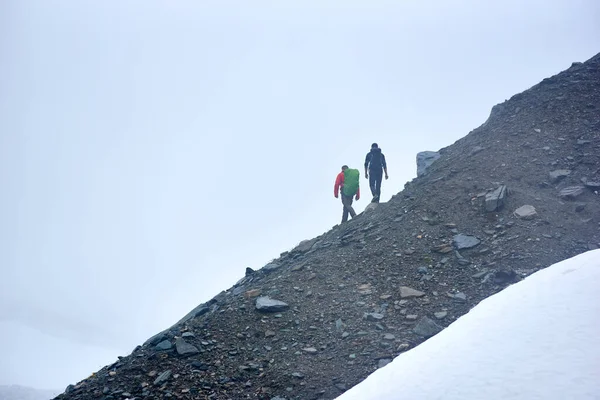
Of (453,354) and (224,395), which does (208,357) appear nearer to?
(224,395)

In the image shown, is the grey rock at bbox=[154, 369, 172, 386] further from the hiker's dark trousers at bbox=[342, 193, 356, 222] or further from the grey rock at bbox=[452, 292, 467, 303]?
the hiker's dark trousers at bbox=[342, 193, 356, 222]

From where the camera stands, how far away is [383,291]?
Answer: 964cm

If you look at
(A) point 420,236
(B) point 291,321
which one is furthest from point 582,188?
(B) point 291,321

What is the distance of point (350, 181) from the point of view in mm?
16812

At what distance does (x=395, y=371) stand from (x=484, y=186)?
8958 millimetres

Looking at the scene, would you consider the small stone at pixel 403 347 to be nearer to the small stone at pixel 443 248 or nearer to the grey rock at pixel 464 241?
the small stone at pixel 443 248

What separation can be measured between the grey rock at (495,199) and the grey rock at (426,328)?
5023 millimetres

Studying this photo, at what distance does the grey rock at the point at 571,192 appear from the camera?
440 inches

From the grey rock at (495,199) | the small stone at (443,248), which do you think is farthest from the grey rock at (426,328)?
the grey rock at (495,199)

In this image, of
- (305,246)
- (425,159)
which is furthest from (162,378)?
(425,159)

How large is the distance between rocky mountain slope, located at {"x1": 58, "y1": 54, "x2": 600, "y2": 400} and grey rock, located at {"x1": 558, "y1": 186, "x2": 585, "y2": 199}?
0.03 metres

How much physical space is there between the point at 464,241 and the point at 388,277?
2.31 meters

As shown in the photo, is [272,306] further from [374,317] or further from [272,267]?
[272,267]

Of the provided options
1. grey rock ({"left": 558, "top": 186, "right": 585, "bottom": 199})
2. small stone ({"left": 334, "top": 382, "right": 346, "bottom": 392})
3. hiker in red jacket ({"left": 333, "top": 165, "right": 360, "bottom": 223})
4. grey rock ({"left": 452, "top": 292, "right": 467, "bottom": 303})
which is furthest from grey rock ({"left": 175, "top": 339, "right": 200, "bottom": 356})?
grey rock ({"left": 558, "top": 186, "right": 585, "bottom": 199})
